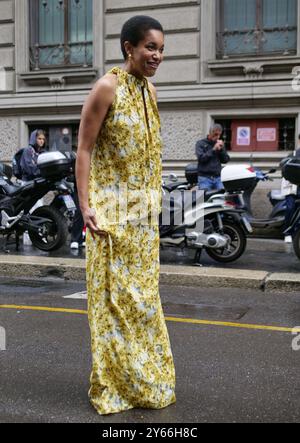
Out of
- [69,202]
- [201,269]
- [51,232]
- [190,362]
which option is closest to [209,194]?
[201,269]

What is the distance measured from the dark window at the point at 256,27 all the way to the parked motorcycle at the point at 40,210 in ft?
18.8

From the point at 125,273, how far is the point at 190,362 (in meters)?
1.25

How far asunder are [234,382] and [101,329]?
103 cm

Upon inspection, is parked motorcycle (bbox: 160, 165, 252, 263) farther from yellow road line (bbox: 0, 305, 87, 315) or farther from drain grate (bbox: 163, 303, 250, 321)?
yellow road line (bbox: 0, 305, 87, 315)

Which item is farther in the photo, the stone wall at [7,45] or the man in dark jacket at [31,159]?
the stone wall at [7,45]

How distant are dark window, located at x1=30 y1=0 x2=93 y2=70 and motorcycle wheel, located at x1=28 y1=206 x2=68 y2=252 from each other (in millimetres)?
6275

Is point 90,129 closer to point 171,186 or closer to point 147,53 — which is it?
point 147,53

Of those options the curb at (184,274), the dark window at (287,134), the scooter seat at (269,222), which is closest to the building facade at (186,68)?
the dark window at (287,134)

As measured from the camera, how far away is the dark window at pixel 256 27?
1268 cm

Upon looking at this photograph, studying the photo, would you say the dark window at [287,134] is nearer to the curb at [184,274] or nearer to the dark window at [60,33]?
the dark window at [60,33]

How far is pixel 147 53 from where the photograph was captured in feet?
10.0

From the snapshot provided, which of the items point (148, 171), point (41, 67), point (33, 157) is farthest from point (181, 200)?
point (41, 67)

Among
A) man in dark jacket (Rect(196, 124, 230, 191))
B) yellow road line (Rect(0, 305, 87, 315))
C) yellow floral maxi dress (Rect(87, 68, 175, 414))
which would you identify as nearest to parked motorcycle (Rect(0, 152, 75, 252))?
man in dark jacket (Rect(196, 124, 230, 191))

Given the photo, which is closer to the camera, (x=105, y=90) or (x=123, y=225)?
(x=105, y=90)
